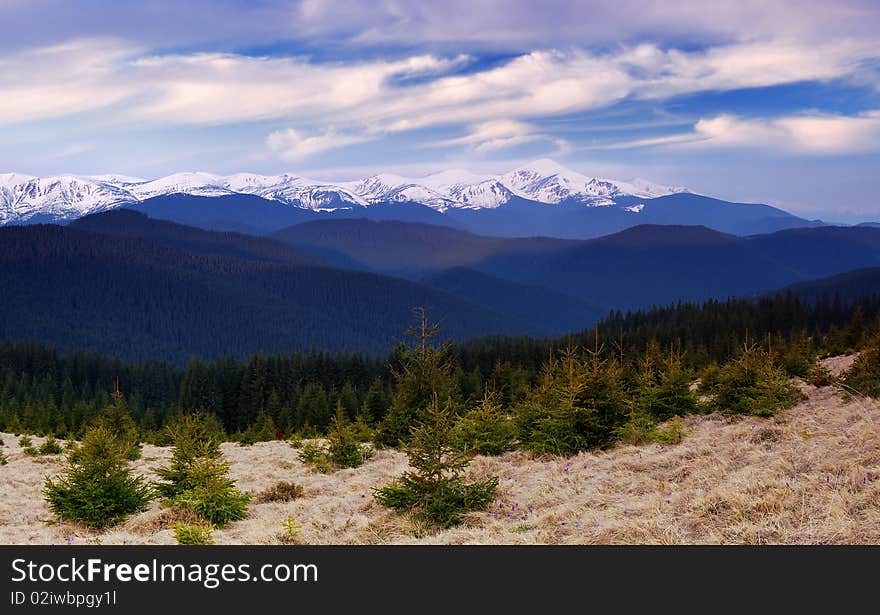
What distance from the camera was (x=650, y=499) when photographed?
12.4 metres

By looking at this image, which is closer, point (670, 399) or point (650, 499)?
point (650, 499)

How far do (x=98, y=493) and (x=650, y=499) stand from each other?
14.0m

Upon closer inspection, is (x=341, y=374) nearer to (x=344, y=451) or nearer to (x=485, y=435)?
(x=344, y=451)

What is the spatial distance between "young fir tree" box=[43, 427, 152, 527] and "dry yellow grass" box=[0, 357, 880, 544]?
1.74 ft

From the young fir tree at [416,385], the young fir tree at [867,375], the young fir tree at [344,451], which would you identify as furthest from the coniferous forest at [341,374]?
the young fir tree at [867,375]

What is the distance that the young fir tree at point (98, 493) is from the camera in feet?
51.6

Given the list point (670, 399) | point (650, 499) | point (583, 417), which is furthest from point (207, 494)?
point (670, 399)

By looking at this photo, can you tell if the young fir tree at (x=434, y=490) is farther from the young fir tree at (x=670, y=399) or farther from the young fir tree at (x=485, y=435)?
the young fir tree at (x=670, y=399)


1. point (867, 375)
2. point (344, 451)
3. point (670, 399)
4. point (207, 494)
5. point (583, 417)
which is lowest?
point (344, 451)

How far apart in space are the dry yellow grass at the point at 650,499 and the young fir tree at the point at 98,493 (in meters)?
0.53

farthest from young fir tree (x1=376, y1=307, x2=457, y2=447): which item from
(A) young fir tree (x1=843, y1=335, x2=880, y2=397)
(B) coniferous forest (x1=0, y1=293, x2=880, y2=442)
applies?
(A) young fir tree (x1=843, y1=335, x2=880, y2=397)

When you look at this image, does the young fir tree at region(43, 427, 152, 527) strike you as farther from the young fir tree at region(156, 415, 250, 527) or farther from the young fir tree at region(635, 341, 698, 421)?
the young fir tree at region(635, 341, 698, 421)

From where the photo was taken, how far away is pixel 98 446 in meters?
17.6
